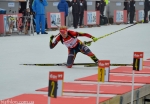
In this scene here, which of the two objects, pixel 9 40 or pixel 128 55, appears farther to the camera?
pixel 9 40

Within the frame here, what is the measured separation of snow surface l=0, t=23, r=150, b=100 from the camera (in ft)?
43.2

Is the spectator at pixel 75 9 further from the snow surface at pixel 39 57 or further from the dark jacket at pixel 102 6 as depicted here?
the snow surface at pixel 39 57

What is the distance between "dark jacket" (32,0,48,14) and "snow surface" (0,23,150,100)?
141 cm

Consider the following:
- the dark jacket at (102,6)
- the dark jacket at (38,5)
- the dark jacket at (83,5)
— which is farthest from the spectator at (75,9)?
the dark jacket at (38,5)

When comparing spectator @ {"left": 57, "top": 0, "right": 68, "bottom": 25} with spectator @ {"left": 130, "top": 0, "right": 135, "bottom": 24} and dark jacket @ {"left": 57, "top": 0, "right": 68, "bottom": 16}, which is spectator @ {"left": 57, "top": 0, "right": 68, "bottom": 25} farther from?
spectator @ {"left": 130, "top": 0, "right": 135, "bottom": 24}

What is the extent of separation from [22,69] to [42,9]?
44.5ft

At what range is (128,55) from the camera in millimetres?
19984

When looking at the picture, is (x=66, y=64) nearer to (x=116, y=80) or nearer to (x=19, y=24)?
(x=116, y=80)

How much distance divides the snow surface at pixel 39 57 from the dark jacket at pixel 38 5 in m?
1.41

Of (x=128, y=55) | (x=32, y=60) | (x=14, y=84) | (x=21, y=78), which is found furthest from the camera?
(x=128, y=55)

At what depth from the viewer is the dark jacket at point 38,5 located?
29141mm

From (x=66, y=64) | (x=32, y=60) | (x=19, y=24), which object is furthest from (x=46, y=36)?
(x=66, y=64)

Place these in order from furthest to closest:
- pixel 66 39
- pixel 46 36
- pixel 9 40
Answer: pixel 46 36, pixel 9 40, pixel 66 39

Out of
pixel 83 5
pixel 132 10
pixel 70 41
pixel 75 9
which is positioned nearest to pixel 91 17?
pixel 83 5
